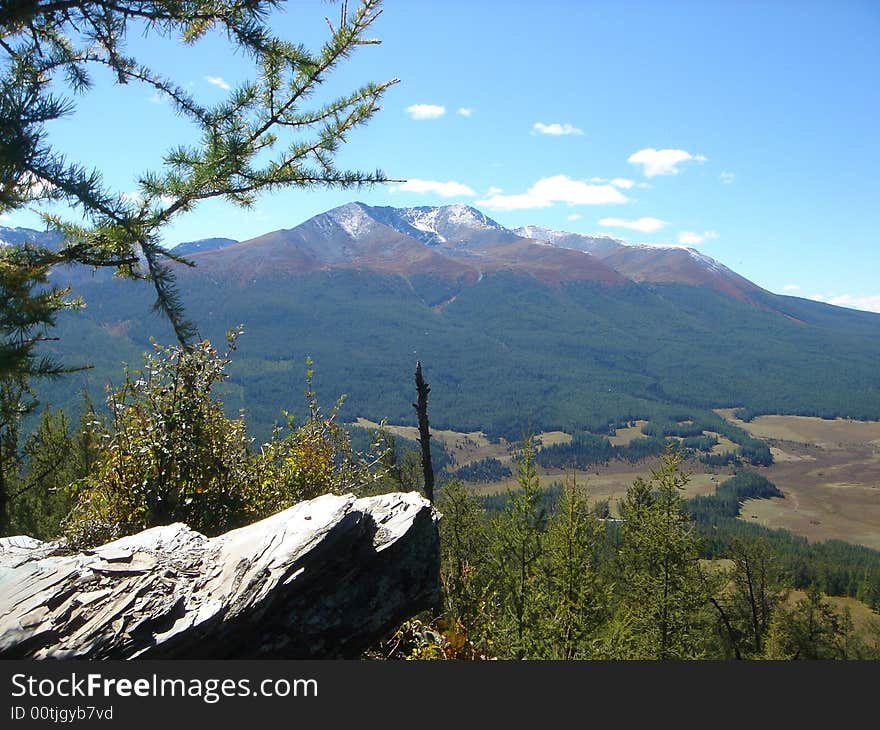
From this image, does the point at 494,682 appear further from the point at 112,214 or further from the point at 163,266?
the point at 112,214

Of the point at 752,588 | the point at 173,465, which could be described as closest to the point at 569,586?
the point at 173,465

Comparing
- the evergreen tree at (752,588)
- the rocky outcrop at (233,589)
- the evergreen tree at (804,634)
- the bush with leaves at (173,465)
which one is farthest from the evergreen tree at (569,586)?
the evergreen tree at (804,634)

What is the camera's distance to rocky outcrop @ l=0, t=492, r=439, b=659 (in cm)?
555

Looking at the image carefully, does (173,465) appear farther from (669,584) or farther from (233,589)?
(669,584)

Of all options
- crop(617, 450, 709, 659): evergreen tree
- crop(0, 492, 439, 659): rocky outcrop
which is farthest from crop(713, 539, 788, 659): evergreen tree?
crop(0, 492, 439, 659): rocky outcrop

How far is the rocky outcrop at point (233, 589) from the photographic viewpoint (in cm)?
555

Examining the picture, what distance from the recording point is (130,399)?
987 centimetres

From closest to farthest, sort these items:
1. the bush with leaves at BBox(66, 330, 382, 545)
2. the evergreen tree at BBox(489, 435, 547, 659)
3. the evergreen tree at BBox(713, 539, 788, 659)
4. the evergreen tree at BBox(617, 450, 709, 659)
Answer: the bush with leaves at BBox(66, 330, 382, 545), the evergreen tree at BBox(489, 435, 547, 659), the evergreen tree at BBox(617, 450, 709, 659), the evergreen tree at BBox(713, 539, 788, 659)

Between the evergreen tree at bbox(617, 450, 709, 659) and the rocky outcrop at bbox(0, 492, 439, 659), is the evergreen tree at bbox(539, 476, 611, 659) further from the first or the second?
the rocky outcrop at bbox(0, 492, 439, 659)

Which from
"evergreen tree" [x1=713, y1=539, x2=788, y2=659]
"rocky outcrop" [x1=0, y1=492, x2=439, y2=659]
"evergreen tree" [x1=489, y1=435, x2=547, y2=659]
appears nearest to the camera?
"rocky outcrop" [x1=0, y1=492, x2=439, y2=659]

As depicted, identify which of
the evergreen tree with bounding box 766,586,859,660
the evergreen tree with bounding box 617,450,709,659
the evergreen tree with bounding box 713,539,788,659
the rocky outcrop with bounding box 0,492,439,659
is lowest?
Answer: the evergreen tree with bounding box 766,586,859,660

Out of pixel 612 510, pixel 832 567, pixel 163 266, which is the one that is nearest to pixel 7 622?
pixel 163 266

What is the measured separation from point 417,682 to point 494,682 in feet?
2.52

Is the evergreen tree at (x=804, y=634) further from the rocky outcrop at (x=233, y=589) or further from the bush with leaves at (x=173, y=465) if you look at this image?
the rocky outcrop at (x=233, y=589)
